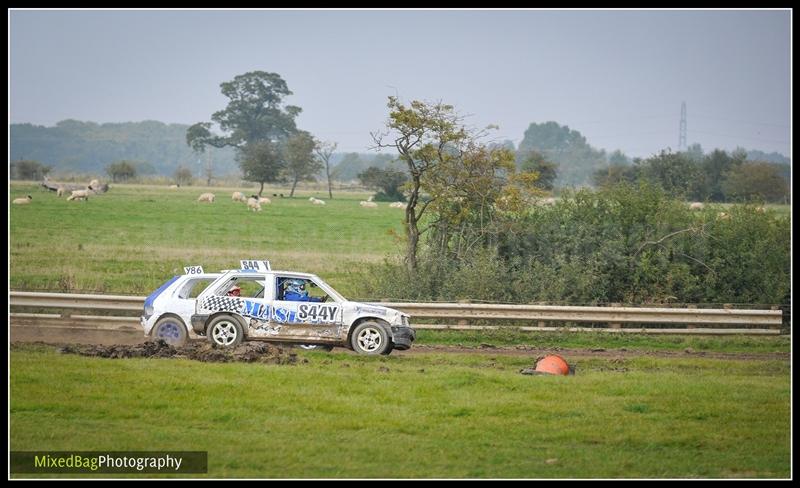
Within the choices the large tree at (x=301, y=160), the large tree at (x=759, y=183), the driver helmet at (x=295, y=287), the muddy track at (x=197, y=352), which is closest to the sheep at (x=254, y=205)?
the large tree at (x=759, y=183)

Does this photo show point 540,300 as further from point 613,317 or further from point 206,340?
point 206,340

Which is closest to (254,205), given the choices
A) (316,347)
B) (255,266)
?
(316,347)

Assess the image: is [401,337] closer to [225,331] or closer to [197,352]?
[225,331]

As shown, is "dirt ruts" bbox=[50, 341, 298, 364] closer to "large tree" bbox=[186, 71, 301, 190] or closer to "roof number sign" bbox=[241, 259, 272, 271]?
"roof number sign" bbox=[241, 259, 272, 271]

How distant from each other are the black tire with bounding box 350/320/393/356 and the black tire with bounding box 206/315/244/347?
75.3 inches

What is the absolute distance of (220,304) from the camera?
17516 millimetres

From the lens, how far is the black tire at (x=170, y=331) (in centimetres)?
1759

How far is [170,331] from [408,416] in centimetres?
606

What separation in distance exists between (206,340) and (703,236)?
1224 centimetres

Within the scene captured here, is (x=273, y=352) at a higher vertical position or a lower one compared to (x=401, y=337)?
lower

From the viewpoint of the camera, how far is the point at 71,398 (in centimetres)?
Answer: 1336

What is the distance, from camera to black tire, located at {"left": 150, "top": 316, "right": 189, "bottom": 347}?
17594mm

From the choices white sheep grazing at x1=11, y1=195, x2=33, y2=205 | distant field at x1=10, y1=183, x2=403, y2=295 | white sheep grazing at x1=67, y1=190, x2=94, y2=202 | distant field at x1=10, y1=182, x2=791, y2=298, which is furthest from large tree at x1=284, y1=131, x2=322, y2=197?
white sheep grazing at x1=11, y1=195, x2=33, y2=205

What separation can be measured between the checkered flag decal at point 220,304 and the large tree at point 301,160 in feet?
257
